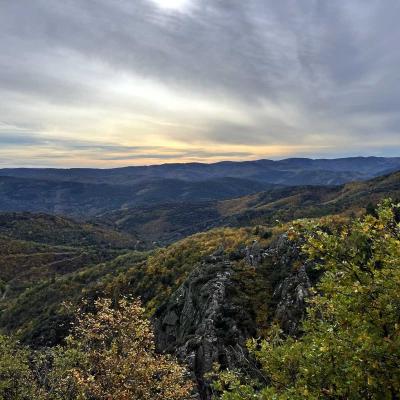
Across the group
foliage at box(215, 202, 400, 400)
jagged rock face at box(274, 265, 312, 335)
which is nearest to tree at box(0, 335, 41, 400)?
foliage at box(215, 202, 400, 400)

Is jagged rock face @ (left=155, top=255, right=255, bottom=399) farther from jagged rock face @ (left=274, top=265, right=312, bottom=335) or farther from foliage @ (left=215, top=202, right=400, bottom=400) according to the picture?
foliage @ (left=215, top=202, right=400, bottom=400)

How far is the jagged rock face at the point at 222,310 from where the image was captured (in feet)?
108

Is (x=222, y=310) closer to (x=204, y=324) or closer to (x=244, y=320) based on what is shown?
(x=244, y=320)

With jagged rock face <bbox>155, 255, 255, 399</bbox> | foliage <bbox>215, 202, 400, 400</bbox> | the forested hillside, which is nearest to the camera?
foliage <bbox>215, 202, 400, 400</bbox>

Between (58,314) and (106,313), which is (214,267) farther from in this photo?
(58,314)

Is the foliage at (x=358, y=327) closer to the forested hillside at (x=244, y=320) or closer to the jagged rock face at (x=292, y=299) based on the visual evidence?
the forested hillside at (x=244, y=320)

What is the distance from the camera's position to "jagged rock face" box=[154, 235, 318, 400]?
32969 millimetres

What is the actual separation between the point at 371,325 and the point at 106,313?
14.8m

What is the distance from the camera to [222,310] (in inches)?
1471

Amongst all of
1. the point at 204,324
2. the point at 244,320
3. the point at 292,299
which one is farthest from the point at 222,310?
the point at 292,299

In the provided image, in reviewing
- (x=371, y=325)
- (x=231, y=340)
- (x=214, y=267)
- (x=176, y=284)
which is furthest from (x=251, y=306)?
(x=371, y=325)

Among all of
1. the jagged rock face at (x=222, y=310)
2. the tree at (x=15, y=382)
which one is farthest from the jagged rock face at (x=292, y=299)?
the tree at (x=15, y=382)

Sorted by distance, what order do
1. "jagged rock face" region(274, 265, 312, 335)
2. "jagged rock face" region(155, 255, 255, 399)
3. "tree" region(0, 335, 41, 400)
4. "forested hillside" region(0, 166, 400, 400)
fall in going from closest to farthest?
"forested hillside" region(0, 166, 400, 400), "tree" region(0, 335, 41, 400), "jagged rock face" region(155, 255, 255, 399), "jagged rock face" region(274, 265, 312, 335)

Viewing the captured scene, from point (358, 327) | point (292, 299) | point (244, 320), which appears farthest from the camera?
point (292, 299)
